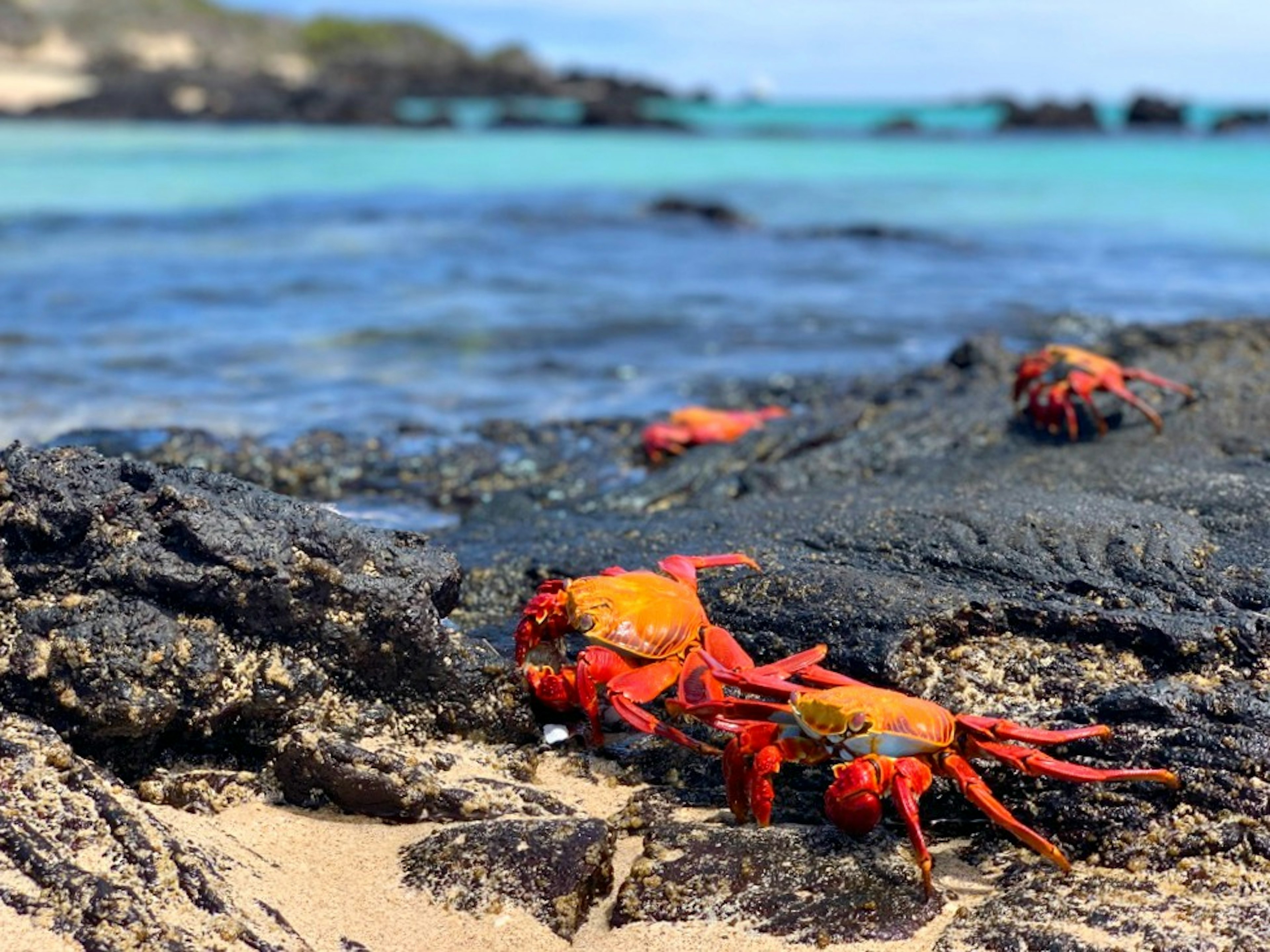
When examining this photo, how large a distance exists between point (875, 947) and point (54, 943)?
178 centimetres

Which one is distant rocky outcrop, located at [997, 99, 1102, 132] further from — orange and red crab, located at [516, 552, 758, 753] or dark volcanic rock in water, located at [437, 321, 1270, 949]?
orange and red crab, located at [516, 552, 758, 753]

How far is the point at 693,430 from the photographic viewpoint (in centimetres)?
784

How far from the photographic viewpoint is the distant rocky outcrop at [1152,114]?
7075 centimetres

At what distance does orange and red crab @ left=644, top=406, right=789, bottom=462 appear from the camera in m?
7.75

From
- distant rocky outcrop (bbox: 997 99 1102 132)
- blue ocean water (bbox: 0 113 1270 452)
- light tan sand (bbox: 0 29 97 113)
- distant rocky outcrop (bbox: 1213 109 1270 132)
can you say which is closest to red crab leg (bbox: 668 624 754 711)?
blue ocean water (bbox: 0 113 1270 452)

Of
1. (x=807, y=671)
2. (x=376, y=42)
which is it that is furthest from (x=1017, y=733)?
(x=376, y=42)

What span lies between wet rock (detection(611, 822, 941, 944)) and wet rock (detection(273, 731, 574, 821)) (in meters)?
0.41

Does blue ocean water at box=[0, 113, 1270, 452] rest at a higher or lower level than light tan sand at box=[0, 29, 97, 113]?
lower

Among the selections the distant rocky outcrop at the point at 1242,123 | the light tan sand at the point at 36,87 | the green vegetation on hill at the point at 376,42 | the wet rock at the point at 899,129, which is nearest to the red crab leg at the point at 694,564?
the light tan sand at the point at 36,87

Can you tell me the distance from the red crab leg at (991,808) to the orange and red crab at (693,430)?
14.8 feet

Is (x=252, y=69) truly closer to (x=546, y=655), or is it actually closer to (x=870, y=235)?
(x=870, y=235)

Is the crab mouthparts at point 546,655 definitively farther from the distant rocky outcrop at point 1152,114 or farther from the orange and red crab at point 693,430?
the distant rocky outcrop at point 1152,114

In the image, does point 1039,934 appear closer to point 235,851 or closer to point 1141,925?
point 1141,925

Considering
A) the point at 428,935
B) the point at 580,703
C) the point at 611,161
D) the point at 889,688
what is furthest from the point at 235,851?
the point at 611,161
